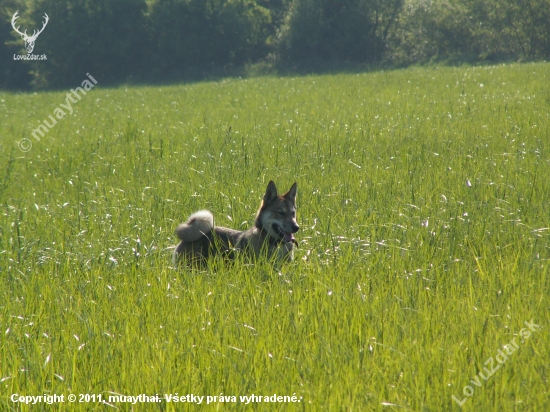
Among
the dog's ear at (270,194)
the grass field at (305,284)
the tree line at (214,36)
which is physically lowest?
the grass field at (305,284)

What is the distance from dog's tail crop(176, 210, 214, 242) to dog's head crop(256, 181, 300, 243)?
0.49m

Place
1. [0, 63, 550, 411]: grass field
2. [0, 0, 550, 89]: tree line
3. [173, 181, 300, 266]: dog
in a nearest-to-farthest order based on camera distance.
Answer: [0, 63, 550, 411]: grass field
[173, 181, 300, 266]: dog
[0, 0, 550, 89]: tree line

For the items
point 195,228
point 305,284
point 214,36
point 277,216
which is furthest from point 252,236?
point 214,36

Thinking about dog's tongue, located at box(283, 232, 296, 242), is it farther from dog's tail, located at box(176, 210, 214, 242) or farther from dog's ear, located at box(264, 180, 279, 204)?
dog's tail, located at box(176, 210, 214, 242)

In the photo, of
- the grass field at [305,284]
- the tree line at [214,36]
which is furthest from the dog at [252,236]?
the tree line at [214,36]

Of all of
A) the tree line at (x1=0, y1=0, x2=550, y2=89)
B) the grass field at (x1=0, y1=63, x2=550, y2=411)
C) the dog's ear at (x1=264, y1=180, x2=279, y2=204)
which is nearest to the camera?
the grass field at (x1=0, y1=63, x2=550, y2=411)

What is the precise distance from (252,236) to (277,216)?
310mm

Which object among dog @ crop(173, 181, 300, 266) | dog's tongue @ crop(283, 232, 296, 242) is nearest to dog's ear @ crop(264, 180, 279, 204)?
dog @ crop(173, 181, 300, 266)

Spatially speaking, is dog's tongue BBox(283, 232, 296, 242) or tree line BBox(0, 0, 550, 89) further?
tree line BBox(0, 0, 550, 89)

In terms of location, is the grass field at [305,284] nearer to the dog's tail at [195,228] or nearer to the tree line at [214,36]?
the dog's tail at [195,228]

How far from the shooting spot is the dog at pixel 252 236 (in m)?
5.33

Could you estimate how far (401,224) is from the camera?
19.0 ft

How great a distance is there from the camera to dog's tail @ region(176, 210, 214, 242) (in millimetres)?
5398

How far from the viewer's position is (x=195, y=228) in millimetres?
5398
